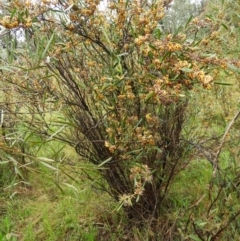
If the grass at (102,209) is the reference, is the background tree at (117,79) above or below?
above

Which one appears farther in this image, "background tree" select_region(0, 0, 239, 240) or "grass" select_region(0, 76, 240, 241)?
"grass" select_region(0, 76, 240, 241)

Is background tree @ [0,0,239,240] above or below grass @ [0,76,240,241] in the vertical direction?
above

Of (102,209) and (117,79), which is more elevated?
(117,79)

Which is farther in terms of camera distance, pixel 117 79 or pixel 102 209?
pixel 102 209

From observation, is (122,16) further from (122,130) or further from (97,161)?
(97,161)

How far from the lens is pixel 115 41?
1.61m

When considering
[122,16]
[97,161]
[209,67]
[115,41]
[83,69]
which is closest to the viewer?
[209,67]

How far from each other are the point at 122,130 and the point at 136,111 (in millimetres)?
140

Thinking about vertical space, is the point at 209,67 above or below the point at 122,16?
below

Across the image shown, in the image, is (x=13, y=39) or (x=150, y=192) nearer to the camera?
(x=13, y=39)

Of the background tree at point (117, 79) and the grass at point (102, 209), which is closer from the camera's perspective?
the background tree at point (117, 79)

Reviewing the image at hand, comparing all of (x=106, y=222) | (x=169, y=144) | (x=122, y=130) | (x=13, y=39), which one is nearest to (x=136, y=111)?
(x=122, y=130)

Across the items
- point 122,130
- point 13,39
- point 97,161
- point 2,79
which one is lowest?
point 97,161

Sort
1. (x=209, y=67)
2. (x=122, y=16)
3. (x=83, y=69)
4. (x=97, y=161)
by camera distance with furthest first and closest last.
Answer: (x=97, y=161) < (x=83, y=69) < (x=122, y=16) < (x=209, y=67)
